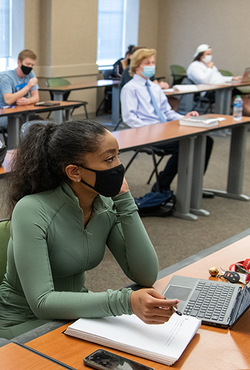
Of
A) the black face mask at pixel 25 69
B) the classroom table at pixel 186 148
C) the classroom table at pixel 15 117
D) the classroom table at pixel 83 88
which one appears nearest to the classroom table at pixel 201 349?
the classroom table at pixel 186 148

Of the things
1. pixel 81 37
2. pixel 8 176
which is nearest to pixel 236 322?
pixel 8 176

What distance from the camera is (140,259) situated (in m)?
1.39

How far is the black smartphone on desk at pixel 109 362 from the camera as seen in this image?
36.7 inches

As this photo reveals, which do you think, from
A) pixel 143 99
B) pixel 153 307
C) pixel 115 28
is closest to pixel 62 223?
pixel 153 307

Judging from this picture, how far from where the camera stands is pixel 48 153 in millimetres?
1305

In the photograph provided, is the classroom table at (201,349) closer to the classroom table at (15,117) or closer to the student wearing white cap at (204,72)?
the classroom table at (15,117)

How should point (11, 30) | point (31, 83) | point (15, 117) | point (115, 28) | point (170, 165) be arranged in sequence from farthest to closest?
point (115, 28)
point (11, 30)
point (31, 83)
point (15, 117)
point (170, 165)

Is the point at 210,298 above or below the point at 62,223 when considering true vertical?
below

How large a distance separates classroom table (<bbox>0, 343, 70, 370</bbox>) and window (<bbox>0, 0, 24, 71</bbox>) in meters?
7.15

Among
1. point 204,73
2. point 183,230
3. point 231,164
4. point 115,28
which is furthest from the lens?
point 115,28

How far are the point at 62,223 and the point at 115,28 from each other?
9.07 metres

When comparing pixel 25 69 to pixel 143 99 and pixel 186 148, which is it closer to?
pixel 143 99

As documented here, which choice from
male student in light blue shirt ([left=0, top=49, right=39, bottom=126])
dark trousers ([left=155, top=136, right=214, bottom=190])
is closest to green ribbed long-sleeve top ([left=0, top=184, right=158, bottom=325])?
dark trousers ([left=155, top=136, right=214, bottom=190])

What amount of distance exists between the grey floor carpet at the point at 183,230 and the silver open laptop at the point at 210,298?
1.31m
